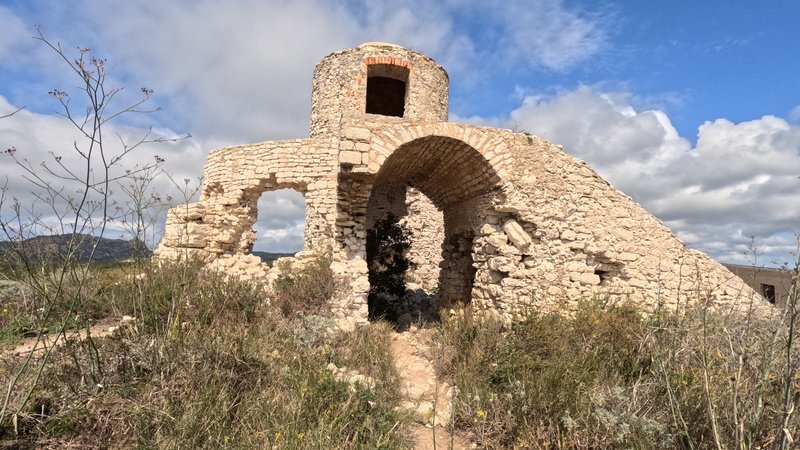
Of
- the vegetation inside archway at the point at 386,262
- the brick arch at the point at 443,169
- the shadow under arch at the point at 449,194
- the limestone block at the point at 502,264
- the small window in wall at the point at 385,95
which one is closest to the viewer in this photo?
the limestone block at the point at 502,264

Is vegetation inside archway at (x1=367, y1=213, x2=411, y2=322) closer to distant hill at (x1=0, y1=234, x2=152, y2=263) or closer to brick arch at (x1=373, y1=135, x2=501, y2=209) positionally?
brick arch at (x1=373, y1=135, x2=501, y2=209)

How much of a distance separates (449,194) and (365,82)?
656 cm

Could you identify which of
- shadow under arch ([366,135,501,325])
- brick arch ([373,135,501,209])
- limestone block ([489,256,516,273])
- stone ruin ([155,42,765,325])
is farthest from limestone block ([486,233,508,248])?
brick arch ([373,135,501,209])

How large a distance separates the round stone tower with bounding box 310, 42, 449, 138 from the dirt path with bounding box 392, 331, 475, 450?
8140mm

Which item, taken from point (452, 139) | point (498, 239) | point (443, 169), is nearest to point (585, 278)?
point (498, 239)

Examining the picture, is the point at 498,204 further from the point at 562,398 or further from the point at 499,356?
the point at 562,398

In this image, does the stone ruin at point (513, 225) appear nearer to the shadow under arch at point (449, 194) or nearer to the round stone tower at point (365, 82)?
the shadow under arch at point (449, 194)

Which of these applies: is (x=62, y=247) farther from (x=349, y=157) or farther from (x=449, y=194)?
(x=449, y=194)

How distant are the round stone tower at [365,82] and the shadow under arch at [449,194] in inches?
188

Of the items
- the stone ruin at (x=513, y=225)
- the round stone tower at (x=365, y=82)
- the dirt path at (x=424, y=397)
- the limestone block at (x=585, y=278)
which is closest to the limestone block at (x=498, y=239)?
the stone ruin at (x=513, y=225)

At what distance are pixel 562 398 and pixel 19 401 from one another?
4.83m

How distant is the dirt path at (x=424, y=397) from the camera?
3830 mm

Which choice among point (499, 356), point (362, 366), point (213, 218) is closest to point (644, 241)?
point (499, 356)

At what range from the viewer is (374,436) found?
11.2 ft
